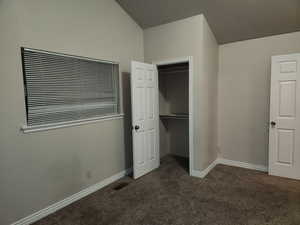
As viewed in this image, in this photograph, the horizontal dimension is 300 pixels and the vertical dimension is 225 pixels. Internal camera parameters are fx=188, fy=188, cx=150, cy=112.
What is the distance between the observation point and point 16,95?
2.08 metres

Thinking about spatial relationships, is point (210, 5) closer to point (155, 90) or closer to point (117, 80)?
point (155, 90)

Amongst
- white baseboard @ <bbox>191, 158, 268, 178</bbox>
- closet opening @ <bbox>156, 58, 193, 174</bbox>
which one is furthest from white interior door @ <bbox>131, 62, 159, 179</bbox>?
white baseboard @ <bbox>191, 158, 268, 178</bbox>

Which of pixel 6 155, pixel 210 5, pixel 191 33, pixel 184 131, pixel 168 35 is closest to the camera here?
pixel 6 155

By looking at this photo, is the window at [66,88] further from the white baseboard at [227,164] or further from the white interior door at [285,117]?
the white interior door at [285,117]

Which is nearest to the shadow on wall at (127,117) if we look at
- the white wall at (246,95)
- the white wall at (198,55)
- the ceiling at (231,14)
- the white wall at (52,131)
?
the white wall at (52,131)

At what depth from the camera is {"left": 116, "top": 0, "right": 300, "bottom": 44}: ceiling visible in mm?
2826

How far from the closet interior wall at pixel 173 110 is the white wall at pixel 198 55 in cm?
83

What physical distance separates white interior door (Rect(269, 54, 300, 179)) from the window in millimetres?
2730

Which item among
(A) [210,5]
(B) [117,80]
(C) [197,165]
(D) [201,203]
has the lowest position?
(D) [201,203]

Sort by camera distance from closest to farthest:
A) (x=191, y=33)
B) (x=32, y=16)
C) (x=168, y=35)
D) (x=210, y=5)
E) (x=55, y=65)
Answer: (x=32, y=16), (x=55, y=65), (x=210, y=5), (x=191, y=33), (x=168, y=35)

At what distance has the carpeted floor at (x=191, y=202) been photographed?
222 centimetres

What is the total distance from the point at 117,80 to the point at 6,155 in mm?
1942

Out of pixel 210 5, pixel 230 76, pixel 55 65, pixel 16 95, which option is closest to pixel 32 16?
pixel 55 65

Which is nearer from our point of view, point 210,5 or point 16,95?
point 16,95
